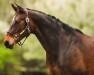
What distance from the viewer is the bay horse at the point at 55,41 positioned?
12914 millimetres

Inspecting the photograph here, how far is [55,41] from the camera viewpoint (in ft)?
43.1

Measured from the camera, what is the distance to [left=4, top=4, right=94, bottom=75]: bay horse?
12914mm

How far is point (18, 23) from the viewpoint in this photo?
42.3 feet

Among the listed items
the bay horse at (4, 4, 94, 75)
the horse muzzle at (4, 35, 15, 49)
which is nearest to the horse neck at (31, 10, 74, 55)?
the bay horse at (4, 4, 94, 75)

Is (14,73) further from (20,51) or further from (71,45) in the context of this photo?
(71,45)

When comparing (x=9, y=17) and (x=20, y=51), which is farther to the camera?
(x=20, y=51)

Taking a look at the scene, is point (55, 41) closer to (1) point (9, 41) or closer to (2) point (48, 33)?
(2) point (48, 33)

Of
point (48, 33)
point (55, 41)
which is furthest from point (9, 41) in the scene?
point (55, 41)

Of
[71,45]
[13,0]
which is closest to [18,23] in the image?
[71,45]

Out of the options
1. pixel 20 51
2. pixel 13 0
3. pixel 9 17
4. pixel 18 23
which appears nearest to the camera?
pixel 18 23

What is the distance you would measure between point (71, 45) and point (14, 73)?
51.6 feet

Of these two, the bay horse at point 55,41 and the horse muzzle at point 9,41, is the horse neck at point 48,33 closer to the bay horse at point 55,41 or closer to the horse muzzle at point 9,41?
the bay horse at point 55,41

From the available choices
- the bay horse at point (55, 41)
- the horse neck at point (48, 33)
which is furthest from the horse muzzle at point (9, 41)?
the horse neck at point (48, 33)

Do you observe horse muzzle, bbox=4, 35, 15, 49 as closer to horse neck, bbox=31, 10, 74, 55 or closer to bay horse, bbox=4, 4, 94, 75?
bay horse, bbox=4, 4, 94, 75
